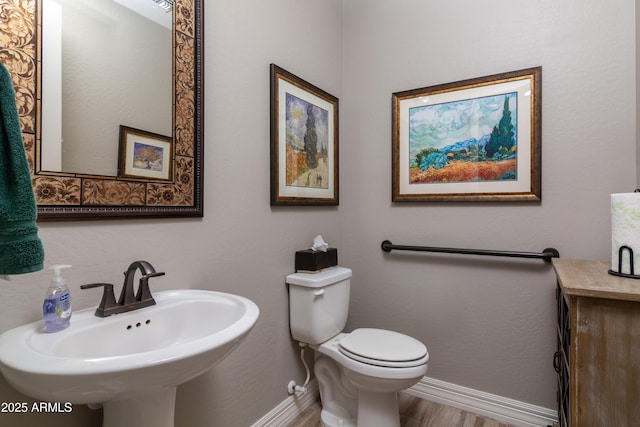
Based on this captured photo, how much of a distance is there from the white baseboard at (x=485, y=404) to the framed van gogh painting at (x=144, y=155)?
5.95 feet

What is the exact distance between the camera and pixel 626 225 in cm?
104

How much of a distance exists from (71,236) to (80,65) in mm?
500

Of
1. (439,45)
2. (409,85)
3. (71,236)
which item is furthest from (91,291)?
(439,45)

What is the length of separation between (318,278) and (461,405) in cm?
110

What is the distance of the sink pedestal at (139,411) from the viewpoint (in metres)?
0.84

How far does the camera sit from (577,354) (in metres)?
0.94

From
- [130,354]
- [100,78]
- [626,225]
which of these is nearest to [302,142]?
[100,78]

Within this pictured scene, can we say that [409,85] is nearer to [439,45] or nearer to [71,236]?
[439,45]

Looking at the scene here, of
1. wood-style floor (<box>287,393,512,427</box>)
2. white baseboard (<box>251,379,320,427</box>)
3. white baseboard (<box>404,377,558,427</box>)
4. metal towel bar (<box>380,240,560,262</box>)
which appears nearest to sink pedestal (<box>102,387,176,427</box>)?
white baseboard (<box>251,379,320,427</box>)

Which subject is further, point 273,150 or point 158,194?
point 273,150

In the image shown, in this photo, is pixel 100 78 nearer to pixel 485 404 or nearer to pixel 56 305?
pixel 56 305

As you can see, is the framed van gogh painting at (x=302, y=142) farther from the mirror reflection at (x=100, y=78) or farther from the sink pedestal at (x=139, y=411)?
the sink pedestal at (x=139, y=411)

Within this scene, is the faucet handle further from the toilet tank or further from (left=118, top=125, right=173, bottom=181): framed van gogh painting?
the toilet tank

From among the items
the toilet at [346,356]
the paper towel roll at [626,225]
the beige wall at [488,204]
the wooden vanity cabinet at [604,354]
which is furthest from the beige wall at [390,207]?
the wooden vanity cabinet at [604,354]
